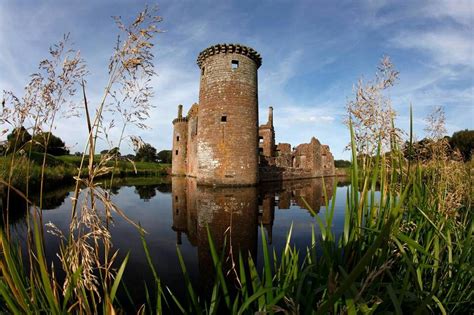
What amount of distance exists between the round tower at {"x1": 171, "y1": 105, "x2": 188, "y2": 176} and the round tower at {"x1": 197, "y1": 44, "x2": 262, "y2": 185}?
11.8 meters

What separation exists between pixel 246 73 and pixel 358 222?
39.8ft

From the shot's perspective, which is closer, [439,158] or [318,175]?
[439,158]

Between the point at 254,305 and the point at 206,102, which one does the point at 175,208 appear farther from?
the point at 206,102

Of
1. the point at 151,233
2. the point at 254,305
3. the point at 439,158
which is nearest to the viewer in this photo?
the point at 254,305

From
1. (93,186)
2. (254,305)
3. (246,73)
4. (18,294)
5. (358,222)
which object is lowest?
(254,305)

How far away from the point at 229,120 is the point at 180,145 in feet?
42.6

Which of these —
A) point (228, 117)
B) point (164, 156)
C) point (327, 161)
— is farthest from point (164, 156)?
point (228, 117)

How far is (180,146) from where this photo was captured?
80.2 feet

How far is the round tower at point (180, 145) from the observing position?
24.5 m

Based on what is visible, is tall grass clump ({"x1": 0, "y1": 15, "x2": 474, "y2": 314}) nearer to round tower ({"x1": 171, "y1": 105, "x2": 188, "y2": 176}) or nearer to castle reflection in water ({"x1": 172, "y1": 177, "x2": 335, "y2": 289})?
castle reflection in water ({"x1": 172, "y1": 177, "x2": 335, "y2": 289})

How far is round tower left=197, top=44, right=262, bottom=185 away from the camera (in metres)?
12.5

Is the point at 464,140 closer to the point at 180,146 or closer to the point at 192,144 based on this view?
the point at 192,144

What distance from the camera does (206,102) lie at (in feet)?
43.4

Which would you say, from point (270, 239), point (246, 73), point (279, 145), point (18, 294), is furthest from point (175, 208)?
point (279, 145)
